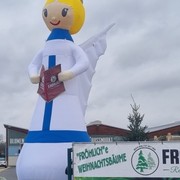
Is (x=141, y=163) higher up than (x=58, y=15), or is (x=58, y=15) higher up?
(x=58, y=15)

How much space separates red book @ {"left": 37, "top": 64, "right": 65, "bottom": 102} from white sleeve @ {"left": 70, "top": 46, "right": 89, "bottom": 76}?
407mm

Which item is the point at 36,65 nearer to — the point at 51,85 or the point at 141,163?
the point at 51,85

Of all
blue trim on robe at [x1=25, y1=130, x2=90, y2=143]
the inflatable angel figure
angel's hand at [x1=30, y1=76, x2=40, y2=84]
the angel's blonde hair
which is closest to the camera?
the inflatable angel figure

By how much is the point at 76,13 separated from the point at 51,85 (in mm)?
1805

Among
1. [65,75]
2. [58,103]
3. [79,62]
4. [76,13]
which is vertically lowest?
[58,103]

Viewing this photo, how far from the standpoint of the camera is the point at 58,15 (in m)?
10.1

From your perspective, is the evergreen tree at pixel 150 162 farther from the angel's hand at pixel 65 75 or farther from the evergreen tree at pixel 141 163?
the angel's hand at pixel 65 75

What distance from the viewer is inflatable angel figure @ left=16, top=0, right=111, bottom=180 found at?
9055 millimetres

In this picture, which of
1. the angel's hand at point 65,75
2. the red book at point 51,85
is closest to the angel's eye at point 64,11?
the red book at point 51,85

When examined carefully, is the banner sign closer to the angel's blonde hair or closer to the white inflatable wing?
the white inflatable wing

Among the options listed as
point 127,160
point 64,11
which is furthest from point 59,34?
point 127,160

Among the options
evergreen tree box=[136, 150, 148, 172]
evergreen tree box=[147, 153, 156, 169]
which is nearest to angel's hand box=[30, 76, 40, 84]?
evergreen tree box=[136, 150, 148, 172]

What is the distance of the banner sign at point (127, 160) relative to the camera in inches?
324

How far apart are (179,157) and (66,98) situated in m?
2.86
